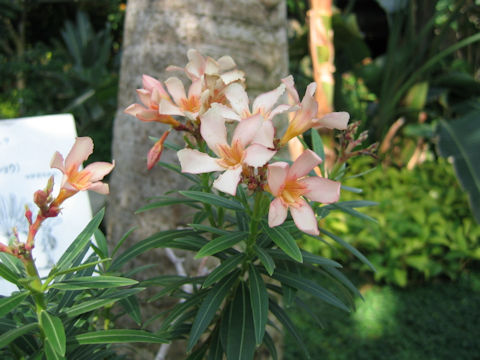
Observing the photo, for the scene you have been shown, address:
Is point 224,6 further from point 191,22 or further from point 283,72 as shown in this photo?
point 283,72

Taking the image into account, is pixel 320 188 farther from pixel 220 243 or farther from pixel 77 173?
pixel 77 173

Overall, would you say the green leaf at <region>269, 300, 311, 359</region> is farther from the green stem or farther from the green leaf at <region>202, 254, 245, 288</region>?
the green stem

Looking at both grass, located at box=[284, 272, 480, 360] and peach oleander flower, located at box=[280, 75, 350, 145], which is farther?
grass, located at box=[284, 272, 480, 360]

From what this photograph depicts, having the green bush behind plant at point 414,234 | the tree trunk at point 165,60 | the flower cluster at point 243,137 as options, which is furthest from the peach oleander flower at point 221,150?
the green bush behind plant at point 414,234

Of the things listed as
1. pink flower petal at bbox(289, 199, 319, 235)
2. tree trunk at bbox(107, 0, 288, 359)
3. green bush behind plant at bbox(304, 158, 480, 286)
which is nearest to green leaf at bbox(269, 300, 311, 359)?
pink flower petal at bbox(289, 199, 319, 235)

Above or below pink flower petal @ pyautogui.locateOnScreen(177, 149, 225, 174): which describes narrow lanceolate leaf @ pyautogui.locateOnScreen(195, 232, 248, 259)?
below

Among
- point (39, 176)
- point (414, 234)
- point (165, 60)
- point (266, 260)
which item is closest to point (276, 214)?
point (266, 260)

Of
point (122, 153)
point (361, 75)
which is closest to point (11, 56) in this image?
point (361, 75)
